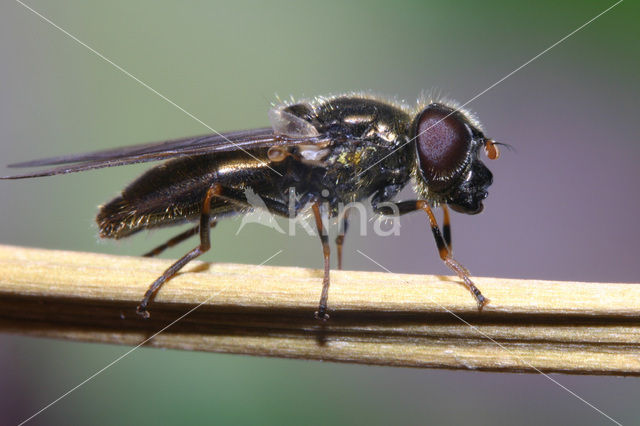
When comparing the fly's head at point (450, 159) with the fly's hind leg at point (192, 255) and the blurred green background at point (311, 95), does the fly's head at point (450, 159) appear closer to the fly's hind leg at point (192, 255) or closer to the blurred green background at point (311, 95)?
the blurred green background at point (311, 95)

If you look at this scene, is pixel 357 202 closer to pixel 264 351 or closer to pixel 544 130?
pixel 264 351

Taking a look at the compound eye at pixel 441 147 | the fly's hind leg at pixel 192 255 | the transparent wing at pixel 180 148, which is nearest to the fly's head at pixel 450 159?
the compound eye at pixel 441 147

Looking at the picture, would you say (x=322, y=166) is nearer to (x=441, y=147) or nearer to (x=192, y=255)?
(x=441, y=147)

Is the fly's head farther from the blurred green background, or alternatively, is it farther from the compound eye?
the blurred green background

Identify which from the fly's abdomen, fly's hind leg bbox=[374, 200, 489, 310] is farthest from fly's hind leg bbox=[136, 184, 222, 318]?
fly's hind leg bbox=[374, 200, 489, 310]

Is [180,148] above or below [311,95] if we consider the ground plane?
below

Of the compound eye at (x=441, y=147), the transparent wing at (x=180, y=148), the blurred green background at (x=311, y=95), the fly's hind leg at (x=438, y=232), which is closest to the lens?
the fly's hind leg at (x=438, y=232)

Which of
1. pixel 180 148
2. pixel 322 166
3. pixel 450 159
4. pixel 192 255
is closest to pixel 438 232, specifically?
pixel 450 159

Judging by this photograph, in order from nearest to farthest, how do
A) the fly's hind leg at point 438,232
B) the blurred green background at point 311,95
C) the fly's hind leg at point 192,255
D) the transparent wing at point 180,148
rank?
the fly's hind leg at point 192,255
the fly's hind leg at point 438,232
the transparent wing at point 180,148
the blurred green background at point 311,95
